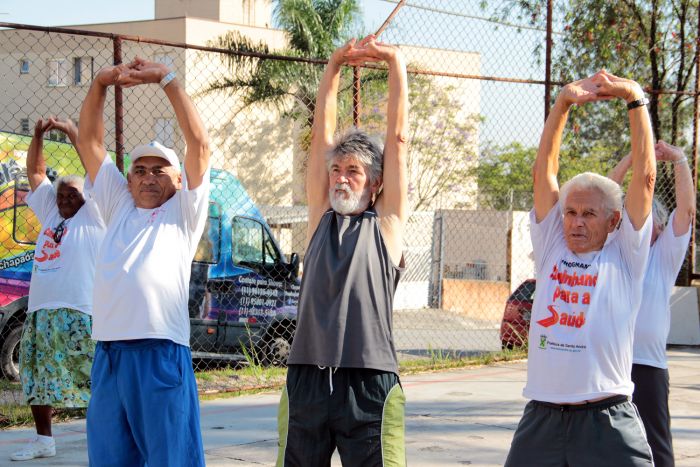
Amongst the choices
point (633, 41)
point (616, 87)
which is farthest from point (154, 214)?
point (633, 41)

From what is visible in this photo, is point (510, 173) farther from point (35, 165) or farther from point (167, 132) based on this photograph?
point (35, 165)

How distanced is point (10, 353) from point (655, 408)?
745cm

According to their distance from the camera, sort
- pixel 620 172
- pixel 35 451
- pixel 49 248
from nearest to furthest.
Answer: pixel 620 172, pixel 35 451, pixel 49 248

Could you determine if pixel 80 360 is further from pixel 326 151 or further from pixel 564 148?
pixel 564 148

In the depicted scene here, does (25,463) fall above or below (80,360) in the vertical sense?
below

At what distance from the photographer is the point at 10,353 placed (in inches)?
402

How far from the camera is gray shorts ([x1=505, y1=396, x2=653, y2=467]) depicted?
376 centimetres

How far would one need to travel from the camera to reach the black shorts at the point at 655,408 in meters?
4.79

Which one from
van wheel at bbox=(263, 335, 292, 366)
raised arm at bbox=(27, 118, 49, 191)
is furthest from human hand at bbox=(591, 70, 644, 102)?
van wheel at bbox=(263, 335, 292, 366)

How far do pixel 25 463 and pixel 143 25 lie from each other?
29.6 metres

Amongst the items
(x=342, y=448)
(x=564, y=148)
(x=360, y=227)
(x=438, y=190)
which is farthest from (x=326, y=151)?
(x=438, y=190)

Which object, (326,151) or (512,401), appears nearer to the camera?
(326,151)

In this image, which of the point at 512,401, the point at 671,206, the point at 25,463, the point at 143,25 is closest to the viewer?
the point at 25,463

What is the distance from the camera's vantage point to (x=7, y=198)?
35.4ft
